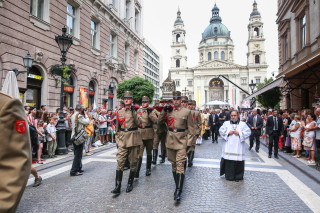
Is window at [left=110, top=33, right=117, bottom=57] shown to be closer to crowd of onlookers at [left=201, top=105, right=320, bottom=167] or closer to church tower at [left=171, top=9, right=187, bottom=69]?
crowd of onlookers at [left=201, top=105, right=320, bottom=167]

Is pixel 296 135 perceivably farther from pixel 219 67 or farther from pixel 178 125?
pixel 219 67

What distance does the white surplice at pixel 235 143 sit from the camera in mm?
5918

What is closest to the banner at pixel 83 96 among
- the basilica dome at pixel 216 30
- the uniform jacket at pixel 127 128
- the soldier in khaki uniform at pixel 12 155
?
the uniform jacket at pixel 127 128

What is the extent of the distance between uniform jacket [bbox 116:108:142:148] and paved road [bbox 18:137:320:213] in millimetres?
1065

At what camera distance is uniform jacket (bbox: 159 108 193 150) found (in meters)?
4.82

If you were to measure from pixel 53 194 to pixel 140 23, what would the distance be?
89.9 ft

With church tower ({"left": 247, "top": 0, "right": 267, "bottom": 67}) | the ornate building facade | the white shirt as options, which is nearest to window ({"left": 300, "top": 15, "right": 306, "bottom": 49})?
the white shirt

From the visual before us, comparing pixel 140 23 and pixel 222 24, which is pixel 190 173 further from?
pixel 222 24

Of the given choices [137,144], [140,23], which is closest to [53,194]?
[137,144]

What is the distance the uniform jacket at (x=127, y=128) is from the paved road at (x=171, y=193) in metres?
1.06

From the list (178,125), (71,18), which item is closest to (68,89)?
(71,18)

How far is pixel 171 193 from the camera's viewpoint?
4770 millimetres

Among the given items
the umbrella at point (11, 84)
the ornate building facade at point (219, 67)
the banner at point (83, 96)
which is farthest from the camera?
the ornate building facade at point (219, 67)

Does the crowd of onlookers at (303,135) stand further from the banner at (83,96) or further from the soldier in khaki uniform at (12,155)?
the banner at (83,96)
